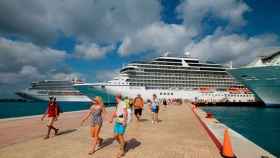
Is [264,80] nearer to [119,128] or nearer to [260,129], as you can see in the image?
[260,129]

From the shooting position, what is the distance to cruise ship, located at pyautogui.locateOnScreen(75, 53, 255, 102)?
56281 millimetres

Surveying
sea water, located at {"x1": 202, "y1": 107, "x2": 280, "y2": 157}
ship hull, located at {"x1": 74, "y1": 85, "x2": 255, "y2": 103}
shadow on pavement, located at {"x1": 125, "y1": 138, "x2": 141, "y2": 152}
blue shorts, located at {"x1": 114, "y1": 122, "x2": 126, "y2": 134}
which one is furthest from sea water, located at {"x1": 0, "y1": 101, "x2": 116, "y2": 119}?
blue shorts, located at {"x1": 114, "y1": 122, "x2": 126, "y2": 134}

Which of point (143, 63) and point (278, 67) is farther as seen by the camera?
point (143, 63)

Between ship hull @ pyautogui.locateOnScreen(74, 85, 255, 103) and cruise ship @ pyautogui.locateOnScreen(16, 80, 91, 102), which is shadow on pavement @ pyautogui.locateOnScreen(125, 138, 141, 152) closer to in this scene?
ship hull @ pyautogui.locateOnScreen(74, 85, 255, 103)

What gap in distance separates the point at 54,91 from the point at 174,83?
60565mm

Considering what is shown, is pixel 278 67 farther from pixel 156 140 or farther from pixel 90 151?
pixel 90 151

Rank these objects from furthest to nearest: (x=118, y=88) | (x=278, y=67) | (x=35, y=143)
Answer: (x=118, y=88)
(x=278, y=67)
(x=35, y=143)

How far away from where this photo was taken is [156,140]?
307 inches

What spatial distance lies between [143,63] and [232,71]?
2615 cm

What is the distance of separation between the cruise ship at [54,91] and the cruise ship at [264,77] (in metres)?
68.8

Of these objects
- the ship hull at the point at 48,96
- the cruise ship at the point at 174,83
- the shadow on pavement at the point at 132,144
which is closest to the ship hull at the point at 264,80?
the cruise ship at the point at 174,83

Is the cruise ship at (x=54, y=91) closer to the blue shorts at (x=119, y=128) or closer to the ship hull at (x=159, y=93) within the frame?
the ship hull at (x=159, y=93)

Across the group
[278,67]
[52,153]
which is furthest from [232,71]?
[52,153]

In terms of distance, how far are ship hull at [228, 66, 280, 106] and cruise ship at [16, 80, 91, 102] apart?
68.5 meters
